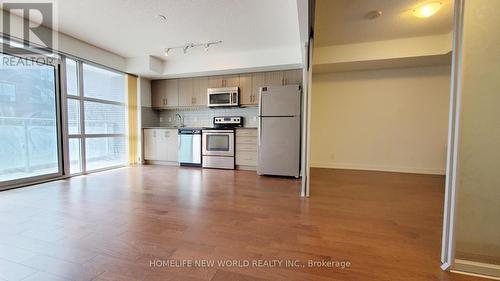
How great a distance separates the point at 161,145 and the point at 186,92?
4.84 ft

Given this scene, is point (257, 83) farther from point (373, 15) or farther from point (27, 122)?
point (27, 122)

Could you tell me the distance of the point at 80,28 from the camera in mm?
3418

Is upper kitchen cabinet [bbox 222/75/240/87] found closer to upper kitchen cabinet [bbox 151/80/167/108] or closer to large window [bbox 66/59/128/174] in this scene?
upper kitchen cabinet [bbox 151/80/167/108]

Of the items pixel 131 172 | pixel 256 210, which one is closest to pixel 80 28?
pixel 131 172

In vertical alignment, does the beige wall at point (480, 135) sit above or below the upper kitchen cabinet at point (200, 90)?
below

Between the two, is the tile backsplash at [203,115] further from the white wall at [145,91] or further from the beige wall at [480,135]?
the beige wall at [480,135]

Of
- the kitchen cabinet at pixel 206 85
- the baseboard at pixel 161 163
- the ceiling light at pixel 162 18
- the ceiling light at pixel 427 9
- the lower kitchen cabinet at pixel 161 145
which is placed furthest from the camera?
the baseboard at pixel 161 163

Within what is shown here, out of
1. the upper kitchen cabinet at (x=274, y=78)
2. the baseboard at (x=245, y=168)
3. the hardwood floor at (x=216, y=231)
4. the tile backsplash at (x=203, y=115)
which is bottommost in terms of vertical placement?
the hardwood floor at (x=216, y=231)

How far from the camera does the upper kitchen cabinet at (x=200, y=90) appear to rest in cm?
526

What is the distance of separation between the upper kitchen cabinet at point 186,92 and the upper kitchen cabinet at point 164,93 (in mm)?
118

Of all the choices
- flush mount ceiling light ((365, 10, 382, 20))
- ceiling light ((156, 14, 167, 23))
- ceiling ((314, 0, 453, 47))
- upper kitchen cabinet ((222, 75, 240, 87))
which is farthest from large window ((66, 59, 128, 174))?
flush mount ceiling light ((365, 10, 382, 20))

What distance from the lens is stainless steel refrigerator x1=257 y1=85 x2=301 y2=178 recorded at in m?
3.99

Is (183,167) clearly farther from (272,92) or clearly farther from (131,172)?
(272,92)

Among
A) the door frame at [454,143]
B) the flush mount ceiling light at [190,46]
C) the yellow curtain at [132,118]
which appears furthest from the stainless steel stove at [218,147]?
the door frame at [454,143]
